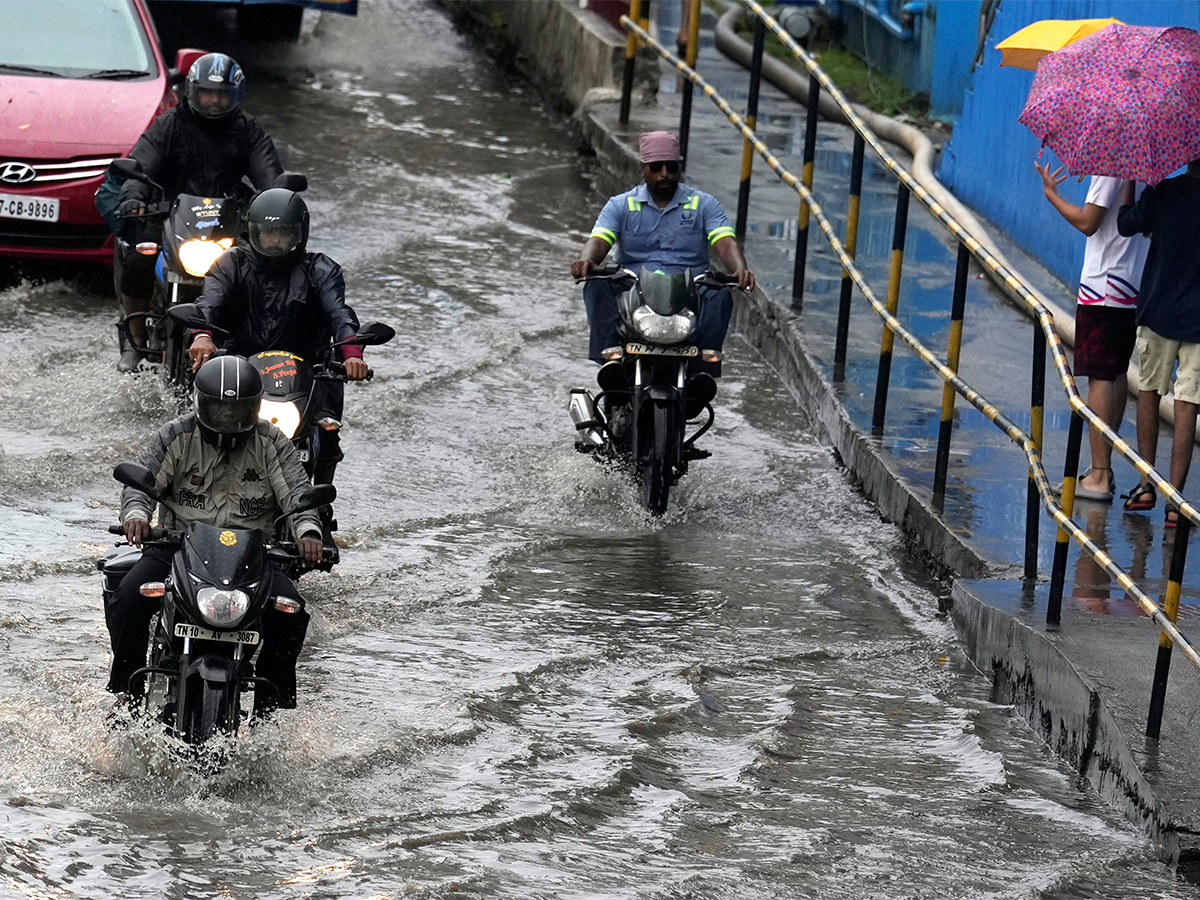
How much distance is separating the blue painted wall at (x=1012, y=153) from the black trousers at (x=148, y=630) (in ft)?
22.0

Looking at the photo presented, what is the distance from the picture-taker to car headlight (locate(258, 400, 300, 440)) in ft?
24.7

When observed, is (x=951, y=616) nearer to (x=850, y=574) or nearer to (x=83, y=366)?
(x=850, y=574)

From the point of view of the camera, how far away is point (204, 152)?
1060 centimetres

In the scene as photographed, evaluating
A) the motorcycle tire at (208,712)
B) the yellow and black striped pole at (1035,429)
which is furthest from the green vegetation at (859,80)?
the motorcycle tire at (208,712)

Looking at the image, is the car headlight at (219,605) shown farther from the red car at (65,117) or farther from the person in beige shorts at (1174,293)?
the red car at (65,117)

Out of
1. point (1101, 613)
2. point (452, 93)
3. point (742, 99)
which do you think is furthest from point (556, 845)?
point (452, 93)

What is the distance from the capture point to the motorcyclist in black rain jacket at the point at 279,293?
803 centimetres

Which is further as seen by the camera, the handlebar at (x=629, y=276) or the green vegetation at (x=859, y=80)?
the green vegetation at (x=859, y=80)

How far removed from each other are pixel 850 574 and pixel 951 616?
0.70 meters

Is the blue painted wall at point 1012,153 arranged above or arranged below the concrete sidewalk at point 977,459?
above

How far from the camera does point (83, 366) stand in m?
10.5

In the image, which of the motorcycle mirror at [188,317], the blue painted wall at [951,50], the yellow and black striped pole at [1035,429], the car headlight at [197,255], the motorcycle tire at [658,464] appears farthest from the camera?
the blue painted wall at [951,50]

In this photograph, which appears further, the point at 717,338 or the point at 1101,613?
the point at 717,338

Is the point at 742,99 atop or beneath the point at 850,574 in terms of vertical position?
atop
